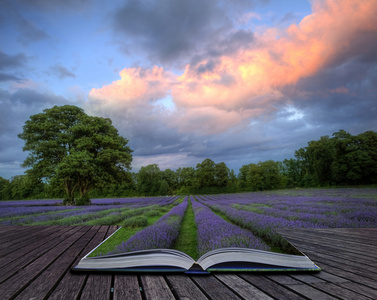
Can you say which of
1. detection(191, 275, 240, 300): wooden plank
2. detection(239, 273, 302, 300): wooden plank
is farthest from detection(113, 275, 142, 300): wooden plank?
detection(239, 273, 302, 300): wooden plank

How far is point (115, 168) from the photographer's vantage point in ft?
52.8

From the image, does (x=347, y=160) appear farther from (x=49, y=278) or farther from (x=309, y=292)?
(x=49, y=278)

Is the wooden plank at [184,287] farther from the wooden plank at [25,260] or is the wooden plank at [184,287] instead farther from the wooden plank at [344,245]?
the wooden plank at [344,245]

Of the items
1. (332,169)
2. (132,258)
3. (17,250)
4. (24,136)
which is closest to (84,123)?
(24,136)

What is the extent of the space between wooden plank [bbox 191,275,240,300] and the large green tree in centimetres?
1367

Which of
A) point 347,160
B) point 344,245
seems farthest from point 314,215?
point 347,160

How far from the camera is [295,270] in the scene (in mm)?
1435

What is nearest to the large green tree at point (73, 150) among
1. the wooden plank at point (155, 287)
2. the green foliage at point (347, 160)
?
the wooden plank at point (155, 287)

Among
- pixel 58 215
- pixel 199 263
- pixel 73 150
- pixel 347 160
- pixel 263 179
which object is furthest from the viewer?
pixel 263 179

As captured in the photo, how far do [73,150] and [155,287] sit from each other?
15.9m

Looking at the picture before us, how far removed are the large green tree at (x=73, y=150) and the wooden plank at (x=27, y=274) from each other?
1224cm

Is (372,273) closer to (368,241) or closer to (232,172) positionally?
(368,241)

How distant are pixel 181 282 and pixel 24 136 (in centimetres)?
1848

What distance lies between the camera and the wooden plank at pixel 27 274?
121 centimetres
